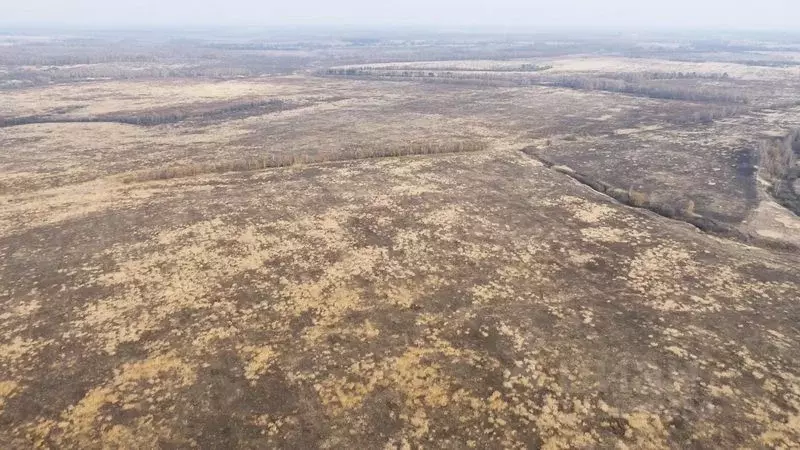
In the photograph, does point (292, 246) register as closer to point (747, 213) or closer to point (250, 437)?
point (250, 437)

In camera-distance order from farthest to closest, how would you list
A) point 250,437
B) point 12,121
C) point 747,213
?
point 12,121, point 747,213, point 250,437

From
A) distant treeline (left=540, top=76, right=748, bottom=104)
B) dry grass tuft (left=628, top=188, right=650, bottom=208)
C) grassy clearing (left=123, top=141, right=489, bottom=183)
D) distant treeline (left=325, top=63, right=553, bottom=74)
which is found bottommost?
dry grass tuft (left=628, top=188, right=650, bottom=208)

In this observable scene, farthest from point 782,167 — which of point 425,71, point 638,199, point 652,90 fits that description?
point 425,71

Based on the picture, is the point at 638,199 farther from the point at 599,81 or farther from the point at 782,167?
the point at 599,81

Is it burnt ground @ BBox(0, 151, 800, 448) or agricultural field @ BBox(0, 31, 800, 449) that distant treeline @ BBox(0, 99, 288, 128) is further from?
burnt ground @ BBox(0, 151, 800, 448)

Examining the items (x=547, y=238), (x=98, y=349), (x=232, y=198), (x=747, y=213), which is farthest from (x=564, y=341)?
(x=232, y=198)

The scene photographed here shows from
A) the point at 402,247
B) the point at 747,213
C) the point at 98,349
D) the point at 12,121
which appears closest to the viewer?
the point at 98,349

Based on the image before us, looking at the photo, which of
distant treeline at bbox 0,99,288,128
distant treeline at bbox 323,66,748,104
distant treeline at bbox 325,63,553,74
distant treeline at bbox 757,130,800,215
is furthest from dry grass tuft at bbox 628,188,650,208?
distant treeline at bbox 325,63,553,74
